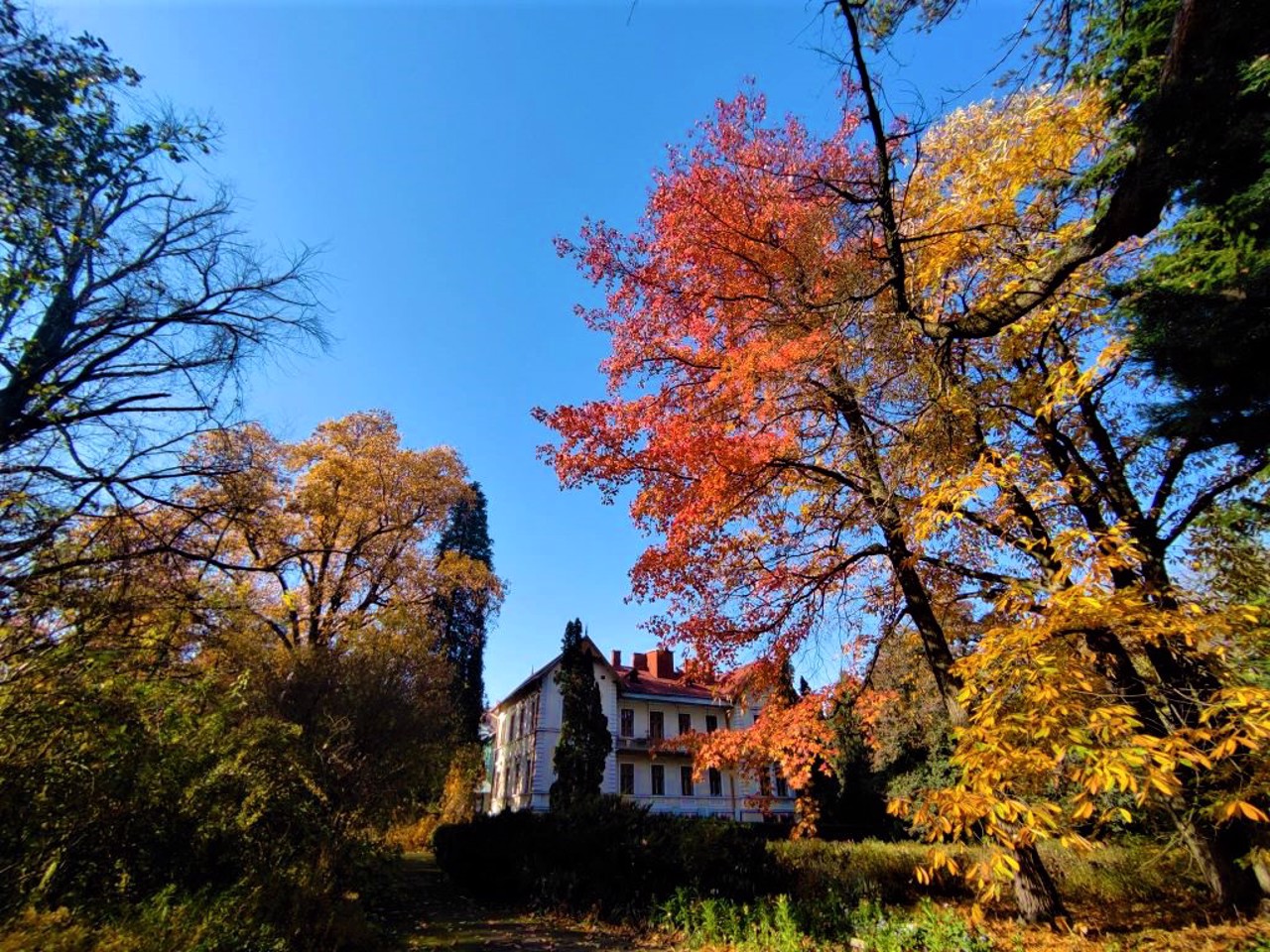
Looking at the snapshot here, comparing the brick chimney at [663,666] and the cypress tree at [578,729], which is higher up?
the brick chimney at [663,666]

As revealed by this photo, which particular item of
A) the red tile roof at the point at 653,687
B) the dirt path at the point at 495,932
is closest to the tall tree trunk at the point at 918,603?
the dirt path at the point at 495,932

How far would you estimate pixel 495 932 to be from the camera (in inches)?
346

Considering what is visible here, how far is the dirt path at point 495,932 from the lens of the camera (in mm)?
7816

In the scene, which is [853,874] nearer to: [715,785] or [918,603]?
[918,603]

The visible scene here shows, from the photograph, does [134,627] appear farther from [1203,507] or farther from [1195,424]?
[1203,507]

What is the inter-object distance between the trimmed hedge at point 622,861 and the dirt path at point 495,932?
0.57 metres

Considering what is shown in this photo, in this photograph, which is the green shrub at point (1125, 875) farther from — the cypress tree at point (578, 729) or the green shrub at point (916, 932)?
the cypress tree at point (578, 729)

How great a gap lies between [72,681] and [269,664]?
7.70 metres

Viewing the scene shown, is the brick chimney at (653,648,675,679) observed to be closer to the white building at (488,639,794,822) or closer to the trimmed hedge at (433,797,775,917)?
the white building at (488,639,794,822)

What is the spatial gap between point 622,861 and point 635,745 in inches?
768

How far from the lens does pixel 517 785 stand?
29906 mm

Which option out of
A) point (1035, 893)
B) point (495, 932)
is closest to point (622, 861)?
point (495, 932)

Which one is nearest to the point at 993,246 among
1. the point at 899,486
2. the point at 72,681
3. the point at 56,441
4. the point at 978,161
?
the point at 978,161

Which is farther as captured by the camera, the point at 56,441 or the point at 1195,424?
the point at 1195,424
